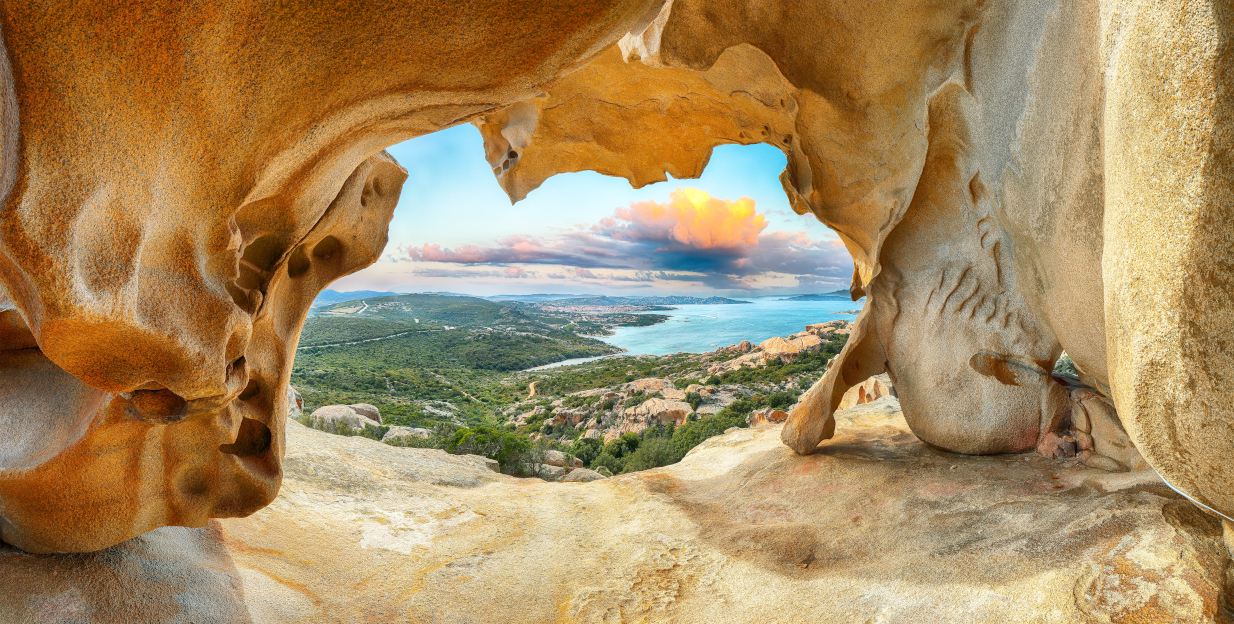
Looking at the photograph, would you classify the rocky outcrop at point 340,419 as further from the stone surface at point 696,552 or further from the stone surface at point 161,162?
the stone surface at point 161,162

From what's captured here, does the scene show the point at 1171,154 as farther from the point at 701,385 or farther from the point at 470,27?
the point at 701,385

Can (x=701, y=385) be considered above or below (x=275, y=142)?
below

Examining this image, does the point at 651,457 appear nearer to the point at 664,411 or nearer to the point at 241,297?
the point at 664,411

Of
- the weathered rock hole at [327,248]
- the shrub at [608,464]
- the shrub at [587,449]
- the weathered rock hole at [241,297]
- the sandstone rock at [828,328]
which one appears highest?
the weathered rock hole at [327,248]

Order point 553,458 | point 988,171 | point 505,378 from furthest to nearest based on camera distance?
1. point 505,378
2. point 553,458
3. point 988,171

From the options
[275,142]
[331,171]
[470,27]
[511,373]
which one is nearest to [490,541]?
[331,171]

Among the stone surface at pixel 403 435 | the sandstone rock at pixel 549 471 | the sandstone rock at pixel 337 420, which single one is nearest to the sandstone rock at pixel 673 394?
the stone surface at pixel 403 435

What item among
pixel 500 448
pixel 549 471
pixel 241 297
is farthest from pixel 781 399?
pixel 241 297
